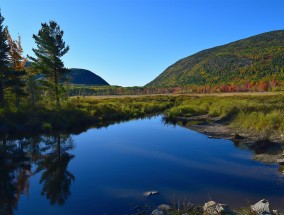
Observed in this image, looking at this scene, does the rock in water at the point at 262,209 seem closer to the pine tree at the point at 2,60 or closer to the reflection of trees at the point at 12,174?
the reflection of trees at the point at 12,174

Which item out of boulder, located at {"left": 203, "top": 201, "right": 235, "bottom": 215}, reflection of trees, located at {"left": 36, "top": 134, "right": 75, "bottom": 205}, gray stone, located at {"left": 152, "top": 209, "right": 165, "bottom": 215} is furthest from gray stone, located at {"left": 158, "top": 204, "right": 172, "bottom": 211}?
reflection of trees, located at {"left": 36, "top": 134, "right": 75, "bottom": 205}

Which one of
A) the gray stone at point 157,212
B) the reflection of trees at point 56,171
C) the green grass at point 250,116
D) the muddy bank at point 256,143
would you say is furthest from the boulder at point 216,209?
the green grass at point 250,116

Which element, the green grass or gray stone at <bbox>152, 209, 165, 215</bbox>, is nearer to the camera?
gray stone at <bbox>152, 209, 165, 215</bbox>

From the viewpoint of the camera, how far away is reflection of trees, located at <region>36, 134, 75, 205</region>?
13959 mm

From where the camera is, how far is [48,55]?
42062mm

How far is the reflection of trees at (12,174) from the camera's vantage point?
43.0 feet

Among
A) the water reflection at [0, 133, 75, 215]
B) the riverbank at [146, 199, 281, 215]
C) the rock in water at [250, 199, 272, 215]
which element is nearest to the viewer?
the rock in water at [250, 199, 272, 215]

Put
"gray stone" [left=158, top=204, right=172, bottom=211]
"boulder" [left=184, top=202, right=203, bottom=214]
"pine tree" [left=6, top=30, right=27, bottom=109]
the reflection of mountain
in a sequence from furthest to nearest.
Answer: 1. "pine tree" [left=6, top=30, right=27, bottom=109]
2. the reflection of mountain
3. "gray stone" [left=158, top=204, right=172, bottom=211]
4. "boulder" [left=184, top=202, right=203, bottom=214]

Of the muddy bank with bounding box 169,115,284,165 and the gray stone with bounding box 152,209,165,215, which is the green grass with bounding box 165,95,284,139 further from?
the gray stone with bounding box 152,209,165,215

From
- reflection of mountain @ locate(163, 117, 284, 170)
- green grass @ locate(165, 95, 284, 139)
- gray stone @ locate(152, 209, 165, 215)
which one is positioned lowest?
gray stone @ locate(152, 209, 165, 215)

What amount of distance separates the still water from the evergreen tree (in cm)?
1647

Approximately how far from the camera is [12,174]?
55.2 feet

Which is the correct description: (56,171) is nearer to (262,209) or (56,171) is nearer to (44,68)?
(262,209)

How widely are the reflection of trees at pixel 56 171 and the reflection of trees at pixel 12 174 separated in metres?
0.90
